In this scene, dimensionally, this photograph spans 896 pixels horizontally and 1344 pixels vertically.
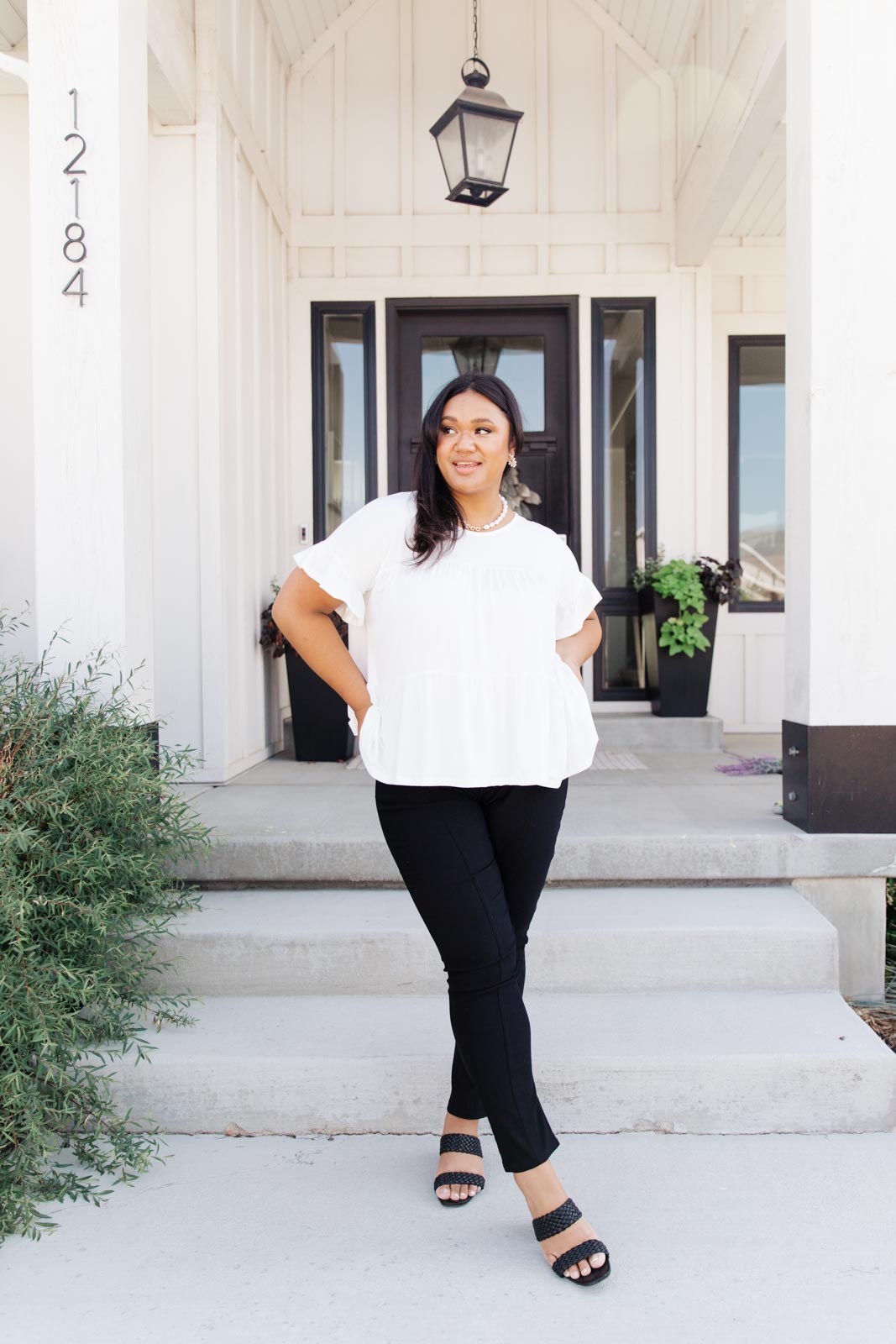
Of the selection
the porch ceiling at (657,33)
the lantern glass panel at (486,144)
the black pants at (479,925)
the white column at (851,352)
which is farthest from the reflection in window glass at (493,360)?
the black pants at (479,925)

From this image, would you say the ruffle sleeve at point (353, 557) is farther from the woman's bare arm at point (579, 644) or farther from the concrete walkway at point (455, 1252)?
the concrete walkway at point (455, 1252)

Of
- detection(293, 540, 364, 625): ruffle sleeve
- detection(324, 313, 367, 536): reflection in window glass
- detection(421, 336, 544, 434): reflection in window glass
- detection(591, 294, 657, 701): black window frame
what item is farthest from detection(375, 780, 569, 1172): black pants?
detection(421, 336, 544, 434): reflection in window glass

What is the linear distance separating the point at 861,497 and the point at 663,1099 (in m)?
1.85

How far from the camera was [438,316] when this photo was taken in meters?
6.01

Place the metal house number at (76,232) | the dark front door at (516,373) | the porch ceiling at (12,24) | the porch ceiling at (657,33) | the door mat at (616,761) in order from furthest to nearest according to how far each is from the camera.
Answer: the dark front door at (516,373)
the porch ceiling at (657,33)
the door mat at (616,761)
the porch ceiling at (12,24)
the metal house number at (76,232)

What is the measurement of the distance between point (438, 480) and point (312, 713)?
3.33m

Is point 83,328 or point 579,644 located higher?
point 83,328

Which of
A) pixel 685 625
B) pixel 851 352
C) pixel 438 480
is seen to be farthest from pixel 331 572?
pixel 685 625

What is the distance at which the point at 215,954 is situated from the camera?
273cm

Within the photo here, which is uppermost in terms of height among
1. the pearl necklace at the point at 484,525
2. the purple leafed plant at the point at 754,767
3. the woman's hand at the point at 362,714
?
the pearl necklace at the point at 484,525

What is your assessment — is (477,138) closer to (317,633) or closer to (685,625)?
(685,625)

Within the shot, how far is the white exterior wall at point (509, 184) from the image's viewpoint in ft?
19.2

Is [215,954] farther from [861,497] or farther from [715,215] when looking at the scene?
[715,215]

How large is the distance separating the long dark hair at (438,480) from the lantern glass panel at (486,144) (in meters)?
2.90
